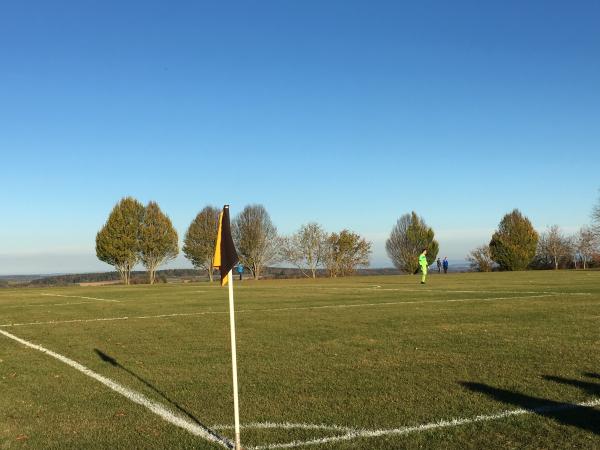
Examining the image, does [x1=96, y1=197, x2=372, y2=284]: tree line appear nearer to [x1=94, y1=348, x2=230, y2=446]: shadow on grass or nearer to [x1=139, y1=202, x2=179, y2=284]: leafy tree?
[x1=139, y1=202, x2=179, y2=284]: leafy tree

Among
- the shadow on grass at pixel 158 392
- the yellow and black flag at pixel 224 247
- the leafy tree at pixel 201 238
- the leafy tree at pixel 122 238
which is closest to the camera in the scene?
the yellow and black flag at pixel 224 247

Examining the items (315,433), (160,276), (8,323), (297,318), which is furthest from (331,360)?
(160,276)

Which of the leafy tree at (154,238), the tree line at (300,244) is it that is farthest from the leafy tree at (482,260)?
the leafy tree at (154,238)

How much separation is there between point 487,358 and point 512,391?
2.13 metres

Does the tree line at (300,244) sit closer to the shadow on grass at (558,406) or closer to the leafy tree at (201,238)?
the leafy tree at (201,238)

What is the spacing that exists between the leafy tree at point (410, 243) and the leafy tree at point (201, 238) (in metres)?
28.0

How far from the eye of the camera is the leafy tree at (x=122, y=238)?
245ft

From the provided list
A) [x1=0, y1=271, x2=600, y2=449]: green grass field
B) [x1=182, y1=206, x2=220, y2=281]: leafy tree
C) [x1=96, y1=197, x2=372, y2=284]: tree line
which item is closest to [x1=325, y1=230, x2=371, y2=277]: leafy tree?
[x1=96, y1=197, x2=372, y2=284]: tree line

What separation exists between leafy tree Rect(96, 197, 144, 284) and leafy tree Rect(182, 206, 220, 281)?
852cm

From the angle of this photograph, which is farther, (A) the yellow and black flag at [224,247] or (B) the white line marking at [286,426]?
(B) the white line marking at [286,426]

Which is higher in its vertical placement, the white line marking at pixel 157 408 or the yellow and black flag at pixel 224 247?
the yellow and black flag at pixel 224 247

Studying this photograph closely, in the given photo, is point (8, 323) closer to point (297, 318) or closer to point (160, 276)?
point (297, 318)

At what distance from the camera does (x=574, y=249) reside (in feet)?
255

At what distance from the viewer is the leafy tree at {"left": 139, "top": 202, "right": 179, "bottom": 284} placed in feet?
251
